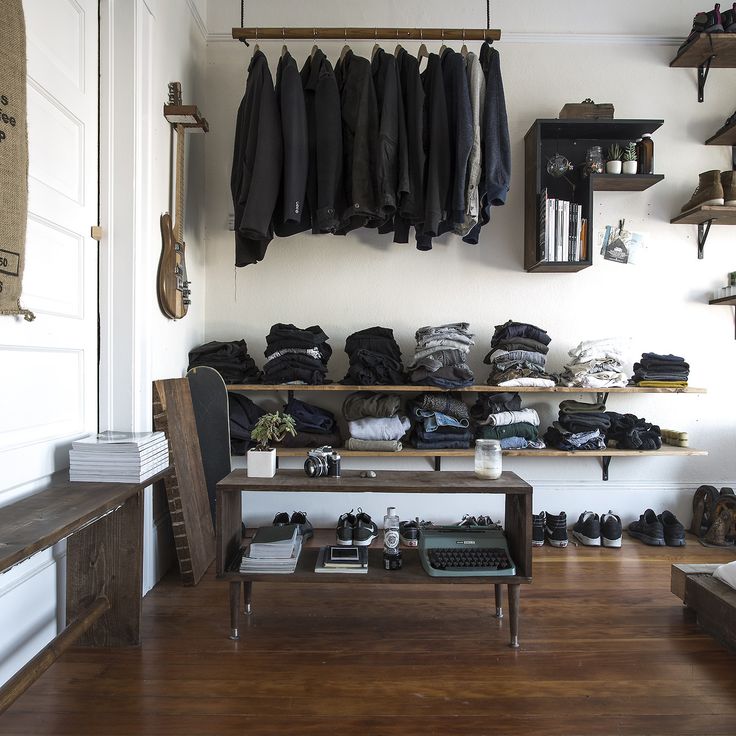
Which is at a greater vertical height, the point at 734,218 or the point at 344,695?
the point at 734,218

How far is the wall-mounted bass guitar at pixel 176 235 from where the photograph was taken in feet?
8.43

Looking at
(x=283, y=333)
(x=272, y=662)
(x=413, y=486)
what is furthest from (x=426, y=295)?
(x=272, y=662)

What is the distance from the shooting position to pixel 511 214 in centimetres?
341

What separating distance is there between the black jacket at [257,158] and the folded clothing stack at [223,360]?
24.9 inches

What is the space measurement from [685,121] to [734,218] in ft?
2.25

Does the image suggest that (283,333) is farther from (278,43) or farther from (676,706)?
(676,706)

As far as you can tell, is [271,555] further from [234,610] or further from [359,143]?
[359,143]

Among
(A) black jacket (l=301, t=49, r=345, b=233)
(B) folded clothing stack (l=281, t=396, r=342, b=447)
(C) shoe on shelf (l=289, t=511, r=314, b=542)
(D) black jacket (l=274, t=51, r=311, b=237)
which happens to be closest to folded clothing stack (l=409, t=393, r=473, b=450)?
(B) folded clothing stack (l=281, t=396, r=342, b=447)

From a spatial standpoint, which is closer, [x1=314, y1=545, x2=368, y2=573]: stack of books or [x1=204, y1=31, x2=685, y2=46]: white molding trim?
[x1=314, y1=545, x2=368, y2=573]: stack of books

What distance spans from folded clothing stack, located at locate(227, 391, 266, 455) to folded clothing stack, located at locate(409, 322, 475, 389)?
0.93 meters

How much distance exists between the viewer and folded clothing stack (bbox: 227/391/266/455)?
3.09m

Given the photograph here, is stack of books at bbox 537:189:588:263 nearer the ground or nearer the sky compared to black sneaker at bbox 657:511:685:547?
nearer the sky

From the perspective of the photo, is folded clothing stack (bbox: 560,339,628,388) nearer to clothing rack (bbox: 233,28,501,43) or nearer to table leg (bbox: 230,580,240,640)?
clothing rack (bbox: 233,28,501,43)

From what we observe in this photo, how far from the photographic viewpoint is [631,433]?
309 centimetres
